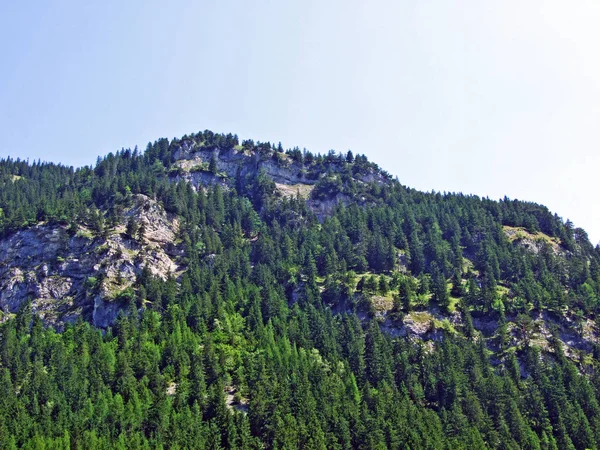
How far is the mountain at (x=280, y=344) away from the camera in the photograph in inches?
4254

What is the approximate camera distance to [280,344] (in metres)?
139

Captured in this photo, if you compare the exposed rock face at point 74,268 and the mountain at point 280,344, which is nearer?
the mountain at point 280,344

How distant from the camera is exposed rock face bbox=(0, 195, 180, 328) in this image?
162 metres

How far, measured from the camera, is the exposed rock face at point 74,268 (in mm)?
161625

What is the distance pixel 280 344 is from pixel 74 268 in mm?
74699

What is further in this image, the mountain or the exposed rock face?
the exposed rock face

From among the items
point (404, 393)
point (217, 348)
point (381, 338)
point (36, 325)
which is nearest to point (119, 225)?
point (36, 325)

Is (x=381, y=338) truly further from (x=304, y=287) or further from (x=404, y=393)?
(x=304, y=287)

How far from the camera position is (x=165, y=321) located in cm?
14562

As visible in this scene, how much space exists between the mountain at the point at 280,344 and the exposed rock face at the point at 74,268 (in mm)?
560

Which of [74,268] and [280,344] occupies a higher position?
[74,268]

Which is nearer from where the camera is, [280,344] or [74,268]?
[280,344]

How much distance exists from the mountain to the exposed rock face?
0.56 meters

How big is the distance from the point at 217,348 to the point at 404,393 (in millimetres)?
42517
